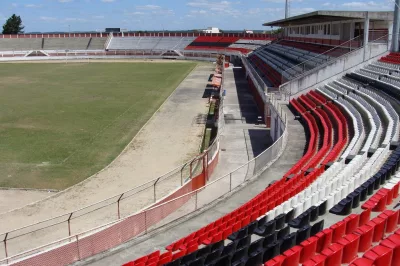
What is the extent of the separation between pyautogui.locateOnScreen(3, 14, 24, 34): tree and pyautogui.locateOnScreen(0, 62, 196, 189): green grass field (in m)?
71.5

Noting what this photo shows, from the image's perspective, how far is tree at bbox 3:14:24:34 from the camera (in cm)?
12281

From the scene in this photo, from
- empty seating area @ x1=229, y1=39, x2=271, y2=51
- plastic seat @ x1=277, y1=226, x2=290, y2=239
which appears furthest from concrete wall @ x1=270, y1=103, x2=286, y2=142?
empty seating area @ x1=229, y1=39, x2=271, y2=51

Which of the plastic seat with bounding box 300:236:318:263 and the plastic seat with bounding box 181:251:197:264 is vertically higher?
the plastic seat with bounding box 300:236:318:263

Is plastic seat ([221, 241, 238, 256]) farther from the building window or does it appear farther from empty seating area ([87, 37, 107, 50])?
empty seating area ([87, 37, 107, 50])

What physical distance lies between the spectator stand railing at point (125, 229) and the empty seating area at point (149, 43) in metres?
87.1

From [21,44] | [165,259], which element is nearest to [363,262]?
[165,259]

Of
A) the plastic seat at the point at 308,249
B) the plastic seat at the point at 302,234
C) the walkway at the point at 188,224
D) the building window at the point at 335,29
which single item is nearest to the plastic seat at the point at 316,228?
the plastic seat at the point at 302,234

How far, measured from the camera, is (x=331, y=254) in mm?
6844

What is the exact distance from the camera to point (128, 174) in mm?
19328

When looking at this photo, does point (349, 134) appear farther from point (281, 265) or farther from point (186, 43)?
point (186, 43)

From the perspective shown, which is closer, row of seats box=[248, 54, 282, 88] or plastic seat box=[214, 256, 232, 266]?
plastic seat box=[214, 256, 232, 266]

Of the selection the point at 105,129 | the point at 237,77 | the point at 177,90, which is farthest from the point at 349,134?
the point at 237,77

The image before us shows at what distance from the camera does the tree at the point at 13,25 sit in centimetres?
12281

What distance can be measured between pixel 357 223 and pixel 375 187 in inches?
106
